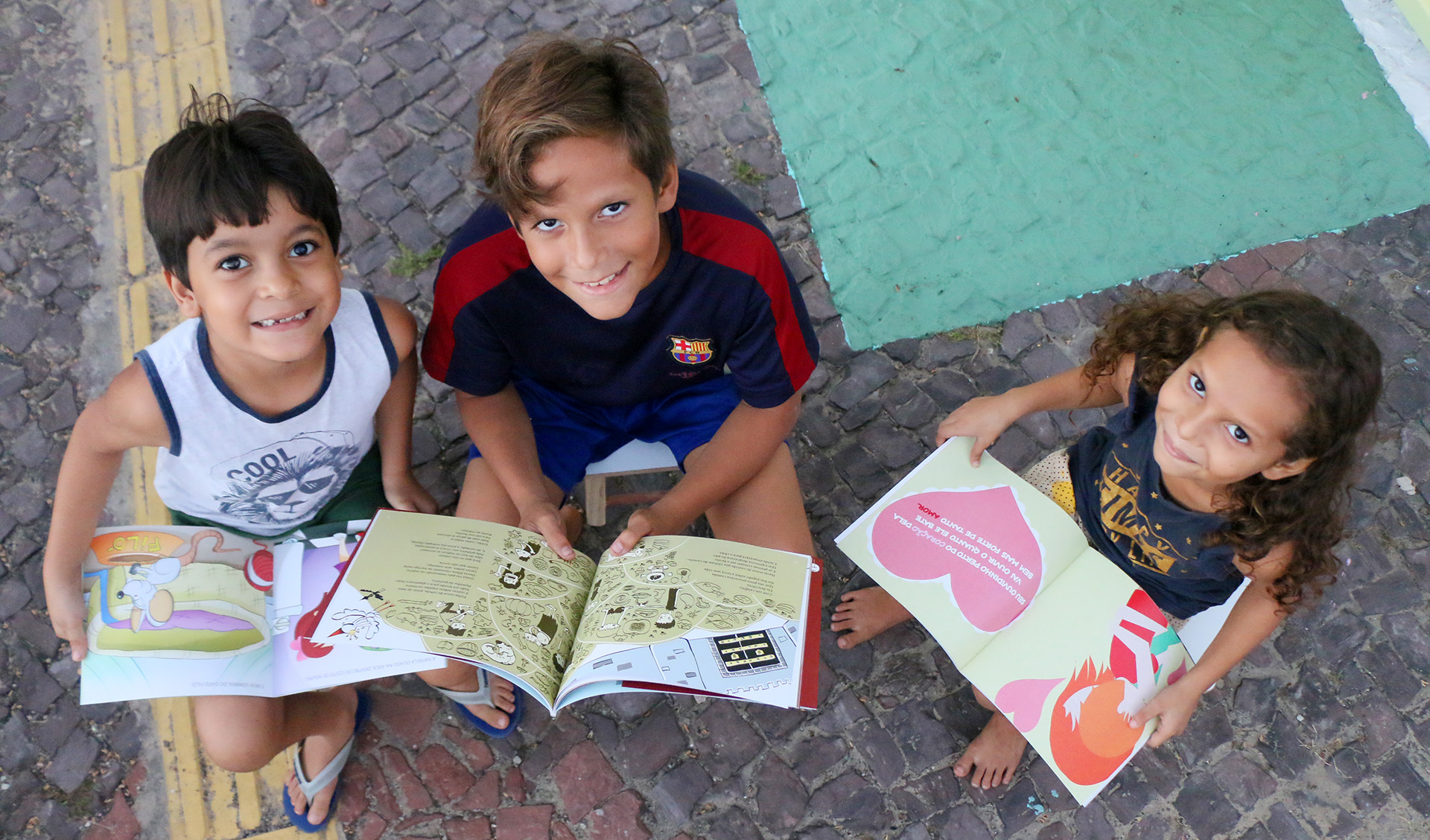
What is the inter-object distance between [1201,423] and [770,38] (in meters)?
2.58

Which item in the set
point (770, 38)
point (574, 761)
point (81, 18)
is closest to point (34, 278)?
point (81, 18)

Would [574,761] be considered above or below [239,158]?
below

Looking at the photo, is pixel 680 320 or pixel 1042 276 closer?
pixel 680 320

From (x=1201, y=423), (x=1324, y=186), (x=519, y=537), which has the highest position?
(x=1201, y=423)

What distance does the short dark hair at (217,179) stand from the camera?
1906 millimetres

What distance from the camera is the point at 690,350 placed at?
2350 mm

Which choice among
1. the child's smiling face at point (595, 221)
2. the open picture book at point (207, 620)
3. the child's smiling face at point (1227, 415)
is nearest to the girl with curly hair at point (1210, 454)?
the child's smiling face at point (1227, 415)

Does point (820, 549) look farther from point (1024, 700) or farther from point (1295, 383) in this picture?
point (1295, 383)

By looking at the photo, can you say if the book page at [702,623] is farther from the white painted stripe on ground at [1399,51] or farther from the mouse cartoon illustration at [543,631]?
the white painted stripe on ground at [1399,51]

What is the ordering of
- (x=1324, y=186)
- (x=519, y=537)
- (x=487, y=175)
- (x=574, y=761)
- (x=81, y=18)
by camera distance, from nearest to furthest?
(x=487, y=175) < (x=519, y=537) < (x=574, y=761) < (x=1324, y=186) < (x=81, y=18)

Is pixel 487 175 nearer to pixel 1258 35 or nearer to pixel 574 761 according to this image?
pixel 574 761

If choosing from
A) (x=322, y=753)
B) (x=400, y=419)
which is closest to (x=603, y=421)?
(x=400, y=419)

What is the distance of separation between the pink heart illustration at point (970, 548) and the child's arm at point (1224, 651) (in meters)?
0.39

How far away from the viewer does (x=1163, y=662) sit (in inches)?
89.5
